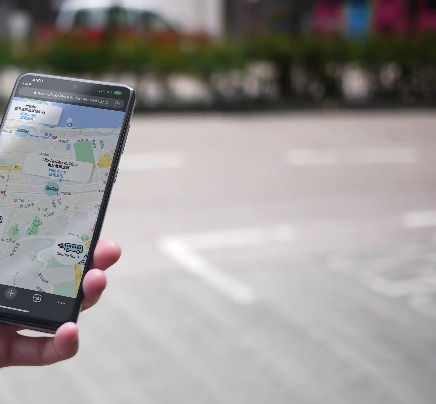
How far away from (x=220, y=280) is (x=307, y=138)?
7.03 metres

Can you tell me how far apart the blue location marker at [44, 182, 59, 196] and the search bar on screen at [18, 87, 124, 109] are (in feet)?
0.73

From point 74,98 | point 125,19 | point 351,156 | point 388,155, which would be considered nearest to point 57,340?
point 74,98

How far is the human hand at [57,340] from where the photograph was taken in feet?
5.71

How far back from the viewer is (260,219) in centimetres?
754

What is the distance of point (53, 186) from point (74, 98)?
0.24 meters

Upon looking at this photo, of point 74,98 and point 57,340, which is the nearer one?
point 57,340

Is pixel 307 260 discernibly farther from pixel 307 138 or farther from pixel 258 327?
pixel 307 138

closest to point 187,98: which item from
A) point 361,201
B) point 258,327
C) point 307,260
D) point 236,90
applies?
point 236,90

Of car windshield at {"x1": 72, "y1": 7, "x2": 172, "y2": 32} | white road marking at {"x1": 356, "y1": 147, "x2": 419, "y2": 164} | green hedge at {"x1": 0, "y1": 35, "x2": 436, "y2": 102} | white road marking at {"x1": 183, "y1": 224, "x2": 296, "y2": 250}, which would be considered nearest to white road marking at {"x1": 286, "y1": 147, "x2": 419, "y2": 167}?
white road marking at {"x1": 356, "y1": 147, "x2": 419, "y2": 164}

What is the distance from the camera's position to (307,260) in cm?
629

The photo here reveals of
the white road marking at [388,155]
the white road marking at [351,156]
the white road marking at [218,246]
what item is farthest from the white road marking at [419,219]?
the white road marking at [388,155]

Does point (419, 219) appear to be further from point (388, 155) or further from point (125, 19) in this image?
point (125, 19)

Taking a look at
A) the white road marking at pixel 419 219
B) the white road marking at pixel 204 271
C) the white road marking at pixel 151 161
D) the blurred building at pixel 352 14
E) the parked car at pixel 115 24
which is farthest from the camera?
the blurred building at pixel 352 14

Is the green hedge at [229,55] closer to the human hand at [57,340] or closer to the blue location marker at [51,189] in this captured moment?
the blue location marker at [51,189]
